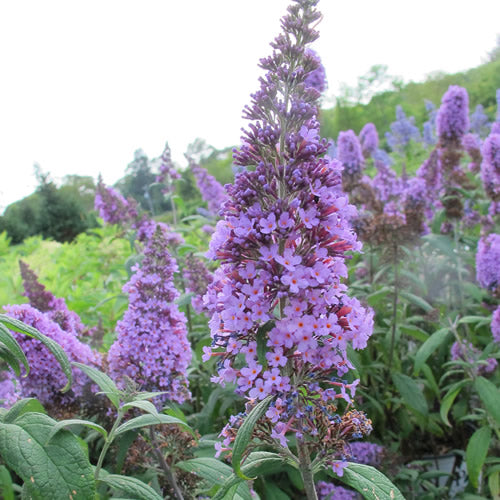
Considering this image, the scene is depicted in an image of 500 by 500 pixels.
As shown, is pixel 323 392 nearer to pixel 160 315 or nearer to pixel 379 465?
pixel 160 315

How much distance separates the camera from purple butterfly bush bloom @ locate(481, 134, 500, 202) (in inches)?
168

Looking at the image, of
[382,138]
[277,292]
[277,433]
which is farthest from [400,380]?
[382,138]

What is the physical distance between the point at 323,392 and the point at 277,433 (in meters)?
0.21

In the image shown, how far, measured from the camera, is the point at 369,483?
1.46 meters

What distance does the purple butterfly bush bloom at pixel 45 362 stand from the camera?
92.7 inches

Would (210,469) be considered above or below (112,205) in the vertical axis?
below

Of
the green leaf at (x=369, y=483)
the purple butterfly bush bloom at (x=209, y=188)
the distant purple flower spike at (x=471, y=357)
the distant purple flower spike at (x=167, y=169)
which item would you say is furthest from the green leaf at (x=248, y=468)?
the purple butterfly bush bloom at (x=209, y=188)

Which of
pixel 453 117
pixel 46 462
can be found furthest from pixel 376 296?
pixel 453 117

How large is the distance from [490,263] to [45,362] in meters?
3.05

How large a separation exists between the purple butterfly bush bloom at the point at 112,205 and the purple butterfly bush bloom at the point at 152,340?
241 cm

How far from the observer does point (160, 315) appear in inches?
101

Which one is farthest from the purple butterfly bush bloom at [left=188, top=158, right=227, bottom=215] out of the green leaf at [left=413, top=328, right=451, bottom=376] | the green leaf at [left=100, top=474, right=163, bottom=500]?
the green leaf at [left=100, top=474, right=163, bottom=500]

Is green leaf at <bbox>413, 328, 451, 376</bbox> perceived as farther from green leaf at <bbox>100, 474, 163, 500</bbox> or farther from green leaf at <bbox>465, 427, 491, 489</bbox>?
green leaf at <bbox>100, 474, 163, 500</bbox>

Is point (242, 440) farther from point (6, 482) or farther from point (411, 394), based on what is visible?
point (411, 394)
